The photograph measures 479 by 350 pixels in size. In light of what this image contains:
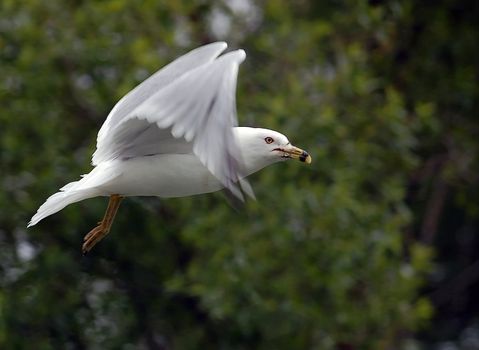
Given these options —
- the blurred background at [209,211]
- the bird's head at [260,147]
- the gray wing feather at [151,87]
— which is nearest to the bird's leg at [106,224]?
the gray wing feather at [151,87]

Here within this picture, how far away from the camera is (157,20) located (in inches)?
296

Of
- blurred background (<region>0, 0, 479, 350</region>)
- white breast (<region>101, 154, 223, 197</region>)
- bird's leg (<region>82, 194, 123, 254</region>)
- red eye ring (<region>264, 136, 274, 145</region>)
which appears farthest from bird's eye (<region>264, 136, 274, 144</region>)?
blurred background (<region>0, 0, 479, 350</region>)

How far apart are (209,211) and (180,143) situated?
2.45 m

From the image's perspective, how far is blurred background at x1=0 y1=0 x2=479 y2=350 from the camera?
701cm

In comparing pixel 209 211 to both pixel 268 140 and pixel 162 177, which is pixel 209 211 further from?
pixel 162 177

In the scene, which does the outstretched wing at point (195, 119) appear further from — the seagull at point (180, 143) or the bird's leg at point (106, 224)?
the bird's leg at point (106, 224)

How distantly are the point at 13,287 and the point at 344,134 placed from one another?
1847 millimetres

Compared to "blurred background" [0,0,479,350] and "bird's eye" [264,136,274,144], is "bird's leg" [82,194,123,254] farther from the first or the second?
"blurred background" [0,0,479,350]

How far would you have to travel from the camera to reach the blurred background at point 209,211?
701cm

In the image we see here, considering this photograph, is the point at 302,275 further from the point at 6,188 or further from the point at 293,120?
the point at 6,188

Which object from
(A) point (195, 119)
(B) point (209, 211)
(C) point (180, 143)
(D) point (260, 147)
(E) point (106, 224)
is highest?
(A) point (195, 119)

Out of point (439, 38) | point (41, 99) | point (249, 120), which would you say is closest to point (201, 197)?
point (249, 120)

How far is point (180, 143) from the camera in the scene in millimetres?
4738

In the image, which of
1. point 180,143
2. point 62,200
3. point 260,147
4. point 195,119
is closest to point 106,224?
point 62,200
